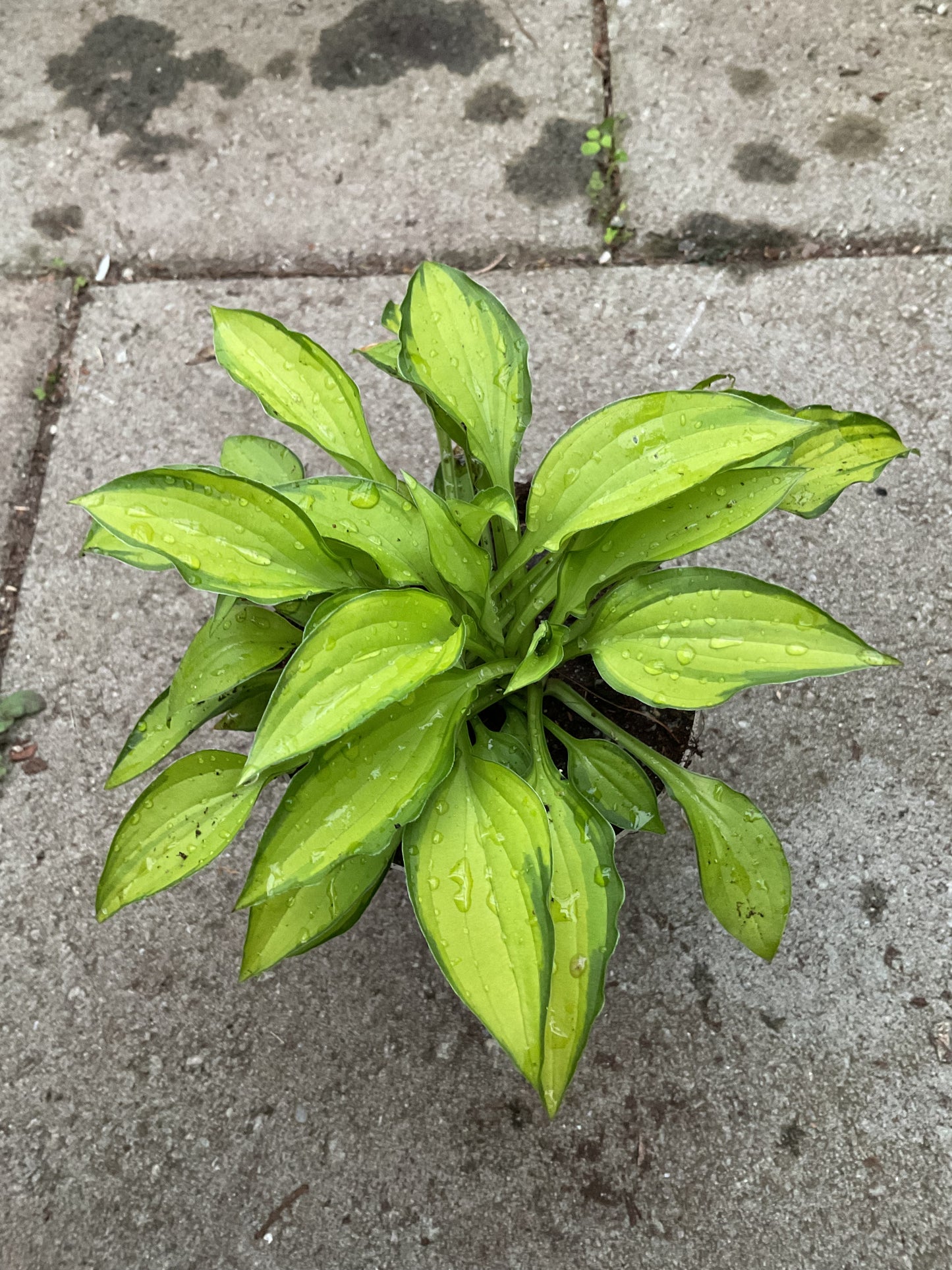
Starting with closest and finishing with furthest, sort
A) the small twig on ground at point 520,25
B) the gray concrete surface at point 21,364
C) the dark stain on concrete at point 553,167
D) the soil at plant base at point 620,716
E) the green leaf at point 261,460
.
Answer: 1. the green leaf at point 261,460
2. the soil at plant base at point 620,716
3. the gray concrete surface at point 21,364
4. the dark stain on concrete at point 553,167
5. the small twig on ground at point 520,25

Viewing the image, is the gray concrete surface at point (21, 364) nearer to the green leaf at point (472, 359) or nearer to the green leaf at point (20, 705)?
the green leaf at point (20, 705)

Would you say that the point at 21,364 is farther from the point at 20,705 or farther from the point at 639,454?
the point at 639,454

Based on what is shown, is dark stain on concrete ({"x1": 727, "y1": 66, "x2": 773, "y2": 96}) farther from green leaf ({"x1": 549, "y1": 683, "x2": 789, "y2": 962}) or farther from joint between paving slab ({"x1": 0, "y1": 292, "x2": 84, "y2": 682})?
green leaf ({"x1": 549, "y1": 683, "x2": 789, "y2": 962})

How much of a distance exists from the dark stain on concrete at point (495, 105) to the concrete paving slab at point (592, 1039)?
827 mm

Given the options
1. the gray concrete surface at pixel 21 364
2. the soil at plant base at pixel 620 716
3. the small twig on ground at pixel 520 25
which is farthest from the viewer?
the small twig on ground at pixel 520 25

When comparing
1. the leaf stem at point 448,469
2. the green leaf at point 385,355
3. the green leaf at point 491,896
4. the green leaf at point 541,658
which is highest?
the green leaf at point 385,355

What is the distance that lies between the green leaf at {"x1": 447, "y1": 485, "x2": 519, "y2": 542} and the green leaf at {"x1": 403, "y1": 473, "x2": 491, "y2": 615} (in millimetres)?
19

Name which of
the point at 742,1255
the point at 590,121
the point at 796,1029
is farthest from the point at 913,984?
the point at 590,121

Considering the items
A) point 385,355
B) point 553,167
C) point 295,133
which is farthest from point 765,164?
point 385,355

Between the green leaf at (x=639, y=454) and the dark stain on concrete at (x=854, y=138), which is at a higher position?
the dark stain on concrete at (x=854, y=138)

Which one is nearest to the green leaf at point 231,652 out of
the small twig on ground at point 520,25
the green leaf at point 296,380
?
the green leaf at point 296,380

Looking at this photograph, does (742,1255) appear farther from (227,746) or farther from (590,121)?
(590,121)

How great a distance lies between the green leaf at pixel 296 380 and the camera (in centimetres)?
114

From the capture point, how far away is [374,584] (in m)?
1.14
